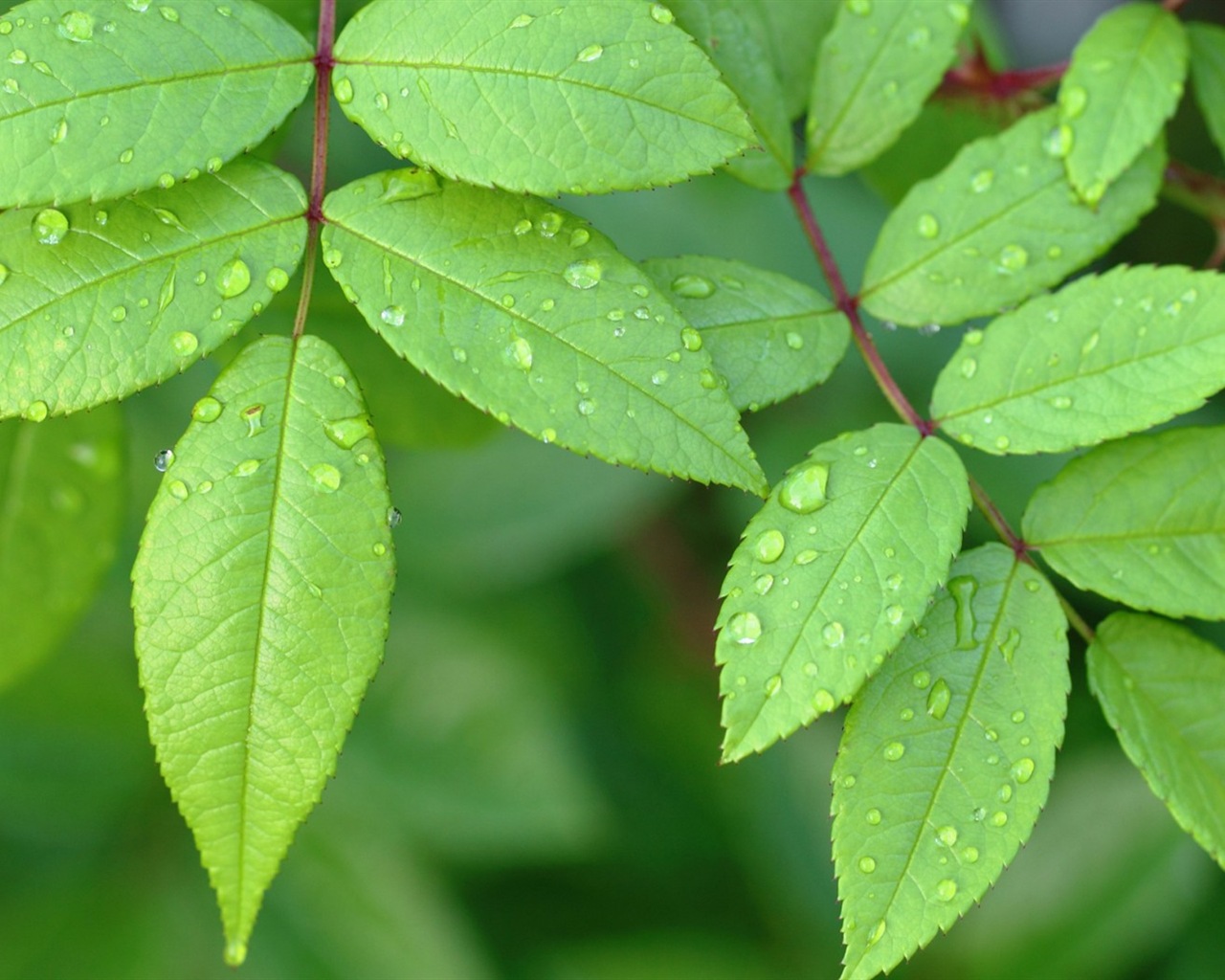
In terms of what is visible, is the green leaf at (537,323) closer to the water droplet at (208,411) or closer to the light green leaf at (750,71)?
the water droplet at (208,411)

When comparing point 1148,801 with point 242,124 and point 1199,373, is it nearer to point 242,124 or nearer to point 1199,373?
point 1199,373

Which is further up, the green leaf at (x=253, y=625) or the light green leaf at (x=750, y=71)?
the light green leaf at (x=750, y=71)

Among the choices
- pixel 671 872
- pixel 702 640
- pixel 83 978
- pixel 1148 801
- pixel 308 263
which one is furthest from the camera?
pixel 702 640

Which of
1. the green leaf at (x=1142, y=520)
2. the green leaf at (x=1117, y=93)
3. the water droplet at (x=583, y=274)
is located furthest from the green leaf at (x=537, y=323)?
the green leaf at (x=1117, y=93)

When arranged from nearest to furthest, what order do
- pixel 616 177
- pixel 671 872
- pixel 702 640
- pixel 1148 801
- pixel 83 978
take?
1. pixel 616 177
2. pixel 83 978
3. pixel 1148 801
4. pixel 671 872
5. pixel 702 640

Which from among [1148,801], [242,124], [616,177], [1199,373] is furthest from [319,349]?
[1148,801]

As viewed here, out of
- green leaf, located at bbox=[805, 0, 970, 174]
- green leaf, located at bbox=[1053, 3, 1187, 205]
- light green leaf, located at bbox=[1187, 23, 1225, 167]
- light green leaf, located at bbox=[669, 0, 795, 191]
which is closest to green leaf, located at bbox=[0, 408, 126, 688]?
Answer: light green leaf, located at bbox=[669, 0, 795, 191]

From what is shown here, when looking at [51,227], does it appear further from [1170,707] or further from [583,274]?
[1170,707]
